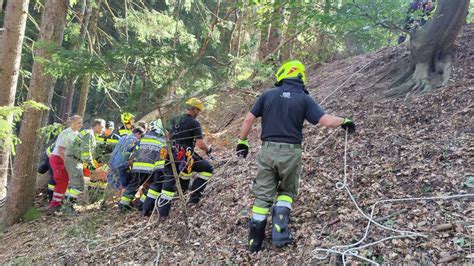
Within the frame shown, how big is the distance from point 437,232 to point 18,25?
7536 millimetres

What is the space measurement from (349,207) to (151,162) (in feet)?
11.8

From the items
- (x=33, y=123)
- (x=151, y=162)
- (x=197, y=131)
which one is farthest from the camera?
(x=33, y=123)

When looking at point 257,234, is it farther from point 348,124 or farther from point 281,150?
point 348,124

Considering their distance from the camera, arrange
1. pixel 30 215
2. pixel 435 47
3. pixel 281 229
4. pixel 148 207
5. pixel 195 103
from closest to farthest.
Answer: pixel 281 229, pixel 195 103, pixel 148 207, pixel 435 47, pixel 30 215

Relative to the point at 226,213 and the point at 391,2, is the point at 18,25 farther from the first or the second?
the point at 391,2

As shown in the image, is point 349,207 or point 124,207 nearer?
point 349,207

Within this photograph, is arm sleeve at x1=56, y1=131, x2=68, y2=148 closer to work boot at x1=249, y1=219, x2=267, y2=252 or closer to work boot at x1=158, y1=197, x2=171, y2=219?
work boot at x1=158, y1=197, x2=171, y2=219

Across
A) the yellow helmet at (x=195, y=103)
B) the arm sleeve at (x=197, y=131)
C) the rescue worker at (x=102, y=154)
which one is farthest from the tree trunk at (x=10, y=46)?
the yellow helmet at (x=195, y=103)

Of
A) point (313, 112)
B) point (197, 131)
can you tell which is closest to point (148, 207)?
point (197, 131)

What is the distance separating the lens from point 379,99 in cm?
709

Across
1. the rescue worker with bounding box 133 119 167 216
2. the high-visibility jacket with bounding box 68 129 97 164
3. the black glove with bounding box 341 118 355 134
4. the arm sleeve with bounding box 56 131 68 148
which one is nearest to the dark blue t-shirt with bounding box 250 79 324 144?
the black glove with bounding box 341 118 355 134

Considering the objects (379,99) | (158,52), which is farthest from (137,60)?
(379,99)

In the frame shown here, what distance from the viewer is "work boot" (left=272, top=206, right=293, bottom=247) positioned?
4.11 m

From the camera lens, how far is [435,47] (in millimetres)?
6883
